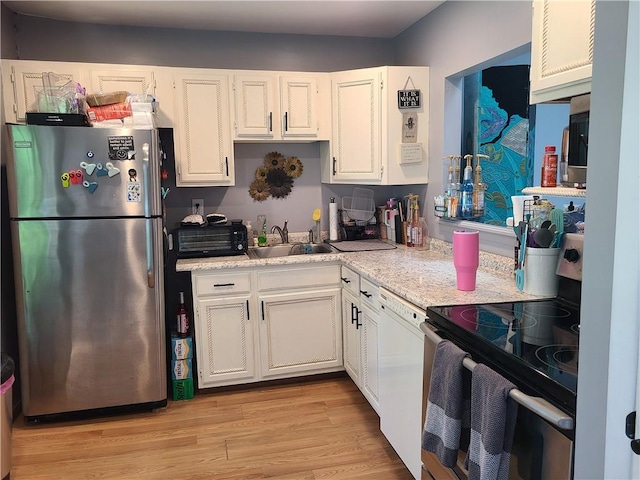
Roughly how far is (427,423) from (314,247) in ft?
7.01

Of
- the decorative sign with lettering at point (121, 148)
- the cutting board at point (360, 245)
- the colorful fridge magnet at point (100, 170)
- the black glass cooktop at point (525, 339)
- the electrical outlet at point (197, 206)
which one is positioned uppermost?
the decorative sign with lettering at point (121, 148)

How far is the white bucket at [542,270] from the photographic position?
1.95 meters

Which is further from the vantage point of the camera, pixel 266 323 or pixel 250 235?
pixel 250 235

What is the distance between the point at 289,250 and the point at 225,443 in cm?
148

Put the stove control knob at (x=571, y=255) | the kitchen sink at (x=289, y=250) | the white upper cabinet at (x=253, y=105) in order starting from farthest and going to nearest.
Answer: the kitchen sink at (x=289, y=250)
the white upper cabinet at (x=253, y=105)
the stove control knob at (x=571, y=255)

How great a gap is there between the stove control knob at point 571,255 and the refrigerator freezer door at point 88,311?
2168 millimetres

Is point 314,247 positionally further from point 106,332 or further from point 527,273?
point 527,273

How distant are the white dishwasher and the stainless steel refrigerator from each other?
141cm

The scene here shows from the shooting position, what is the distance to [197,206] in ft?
11.9

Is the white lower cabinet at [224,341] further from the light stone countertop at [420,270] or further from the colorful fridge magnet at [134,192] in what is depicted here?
the colorful fridge magnet at [134,192]

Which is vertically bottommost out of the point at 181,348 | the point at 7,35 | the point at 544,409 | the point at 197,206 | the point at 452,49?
the point at 181,348

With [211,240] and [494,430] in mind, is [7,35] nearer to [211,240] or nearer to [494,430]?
[211,240]

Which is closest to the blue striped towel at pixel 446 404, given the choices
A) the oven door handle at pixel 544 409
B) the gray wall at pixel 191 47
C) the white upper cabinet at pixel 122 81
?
the oven door handle at pixel 544 409

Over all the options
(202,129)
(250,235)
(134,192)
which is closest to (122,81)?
(202,129)
